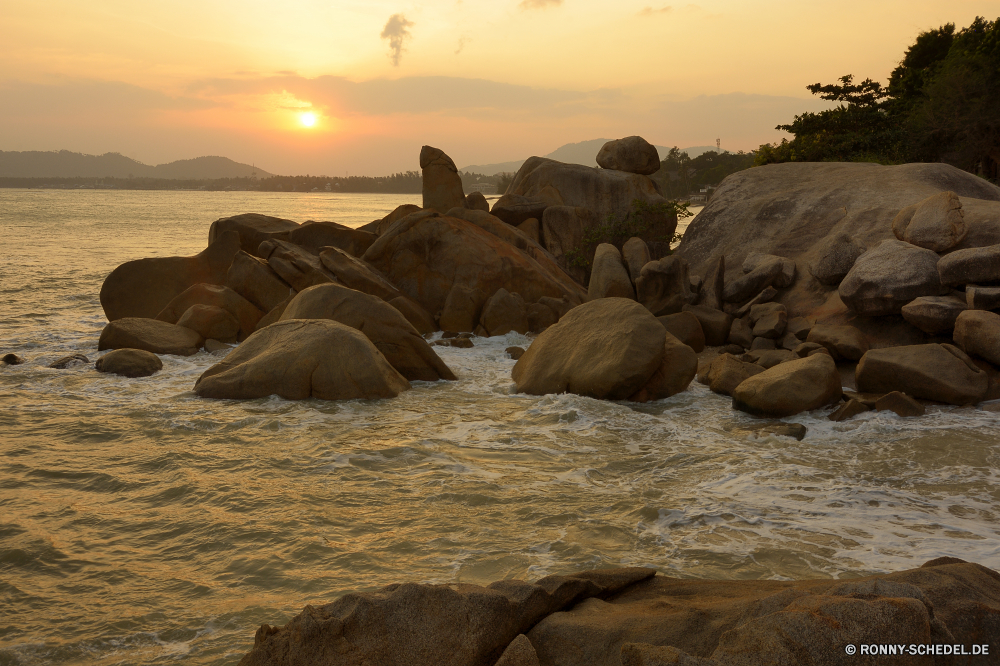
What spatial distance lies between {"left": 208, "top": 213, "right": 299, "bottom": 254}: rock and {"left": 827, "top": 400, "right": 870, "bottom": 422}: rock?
1488 cm

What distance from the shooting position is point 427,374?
13.7 m

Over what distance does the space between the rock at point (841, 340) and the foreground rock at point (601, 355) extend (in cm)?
297

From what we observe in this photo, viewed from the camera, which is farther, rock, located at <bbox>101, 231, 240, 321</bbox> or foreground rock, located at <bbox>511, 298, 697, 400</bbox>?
rock, located at <bbox>101, 231, 240, 321</bbox>

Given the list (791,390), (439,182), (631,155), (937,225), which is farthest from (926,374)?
(631,155)

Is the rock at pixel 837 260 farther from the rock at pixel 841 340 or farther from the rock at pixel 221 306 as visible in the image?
the rock at pixel 221 306

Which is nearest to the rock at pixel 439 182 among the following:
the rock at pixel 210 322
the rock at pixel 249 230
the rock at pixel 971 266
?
the rock at pixel 249 230

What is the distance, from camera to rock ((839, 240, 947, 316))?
13352 millimetres

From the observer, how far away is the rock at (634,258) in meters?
18.0

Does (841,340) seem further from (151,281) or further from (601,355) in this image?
(151,281)

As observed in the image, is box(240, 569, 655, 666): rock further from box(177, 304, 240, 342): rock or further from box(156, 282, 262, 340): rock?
box(156, 282, 262, 340): rock

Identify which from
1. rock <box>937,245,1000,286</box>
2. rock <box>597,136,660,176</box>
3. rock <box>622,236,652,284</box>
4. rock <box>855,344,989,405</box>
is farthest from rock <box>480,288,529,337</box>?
rock <box>597,136,660,176</box>

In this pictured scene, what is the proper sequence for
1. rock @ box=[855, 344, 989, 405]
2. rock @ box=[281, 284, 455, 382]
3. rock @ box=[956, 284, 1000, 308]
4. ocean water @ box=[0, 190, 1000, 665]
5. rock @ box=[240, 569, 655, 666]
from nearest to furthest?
1. rock @ box=[240, 569, 655, 666]
2. ocean water @ box=[0, 190, 1000, 665]
3. rock @ box=[855, 344, 989, 405]
4. rock @ box=[956, 284, 1000, 308]
5. rock @ box=[281, 284, 455, 382]

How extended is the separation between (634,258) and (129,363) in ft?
39.1

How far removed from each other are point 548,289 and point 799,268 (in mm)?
6473
